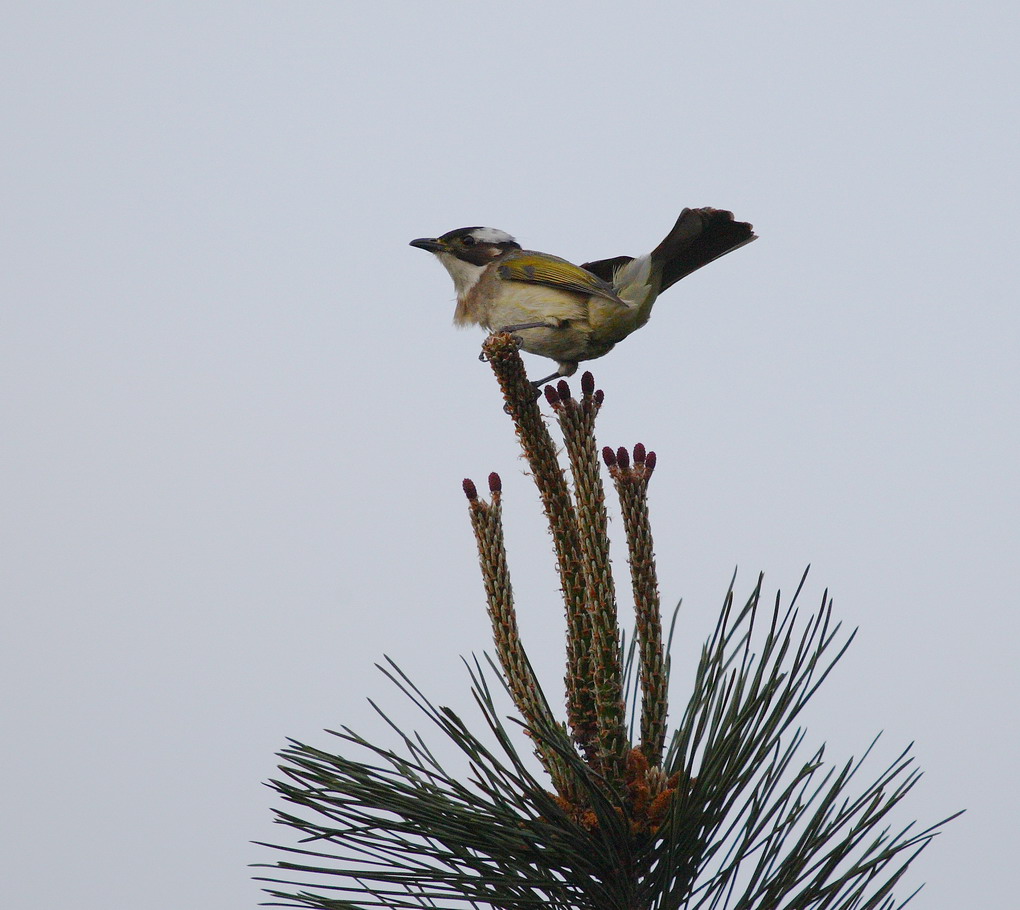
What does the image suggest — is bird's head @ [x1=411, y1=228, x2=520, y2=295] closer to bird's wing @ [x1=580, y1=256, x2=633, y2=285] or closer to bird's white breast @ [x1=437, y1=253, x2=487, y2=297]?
bird's white breast @ [x1=437, y1=253, x2=487, y2=297]

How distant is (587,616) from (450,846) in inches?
26.8

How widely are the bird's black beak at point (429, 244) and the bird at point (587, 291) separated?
0.47 meters

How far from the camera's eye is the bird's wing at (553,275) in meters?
5.15

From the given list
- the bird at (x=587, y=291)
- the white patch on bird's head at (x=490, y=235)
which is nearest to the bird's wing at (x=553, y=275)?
the bird at (x=587, y=291)

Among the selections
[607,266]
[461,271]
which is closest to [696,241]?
[607,266]

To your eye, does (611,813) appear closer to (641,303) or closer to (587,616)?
(587,616)

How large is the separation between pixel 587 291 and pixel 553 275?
1.14 ft

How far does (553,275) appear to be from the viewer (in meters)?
5.41

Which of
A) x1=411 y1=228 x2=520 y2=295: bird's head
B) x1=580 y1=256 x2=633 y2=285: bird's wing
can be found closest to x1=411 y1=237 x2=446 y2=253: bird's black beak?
x1=411 y1=228 x2=520 y2=295: bird's head

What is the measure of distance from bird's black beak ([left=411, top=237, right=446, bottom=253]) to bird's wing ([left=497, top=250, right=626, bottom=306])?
0.51 metres

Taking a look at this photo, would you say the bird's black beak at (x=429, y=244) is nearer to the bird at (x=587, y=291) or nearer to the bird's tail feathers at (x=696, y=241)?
the bird at (x=587, y=291)

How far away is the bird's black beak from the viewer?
240 inches

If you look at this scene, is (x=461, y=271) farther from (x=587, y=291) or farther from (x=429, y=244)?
(x=587, y=291)

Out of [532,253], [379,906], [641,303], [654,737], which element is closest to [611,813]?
[654,737]
